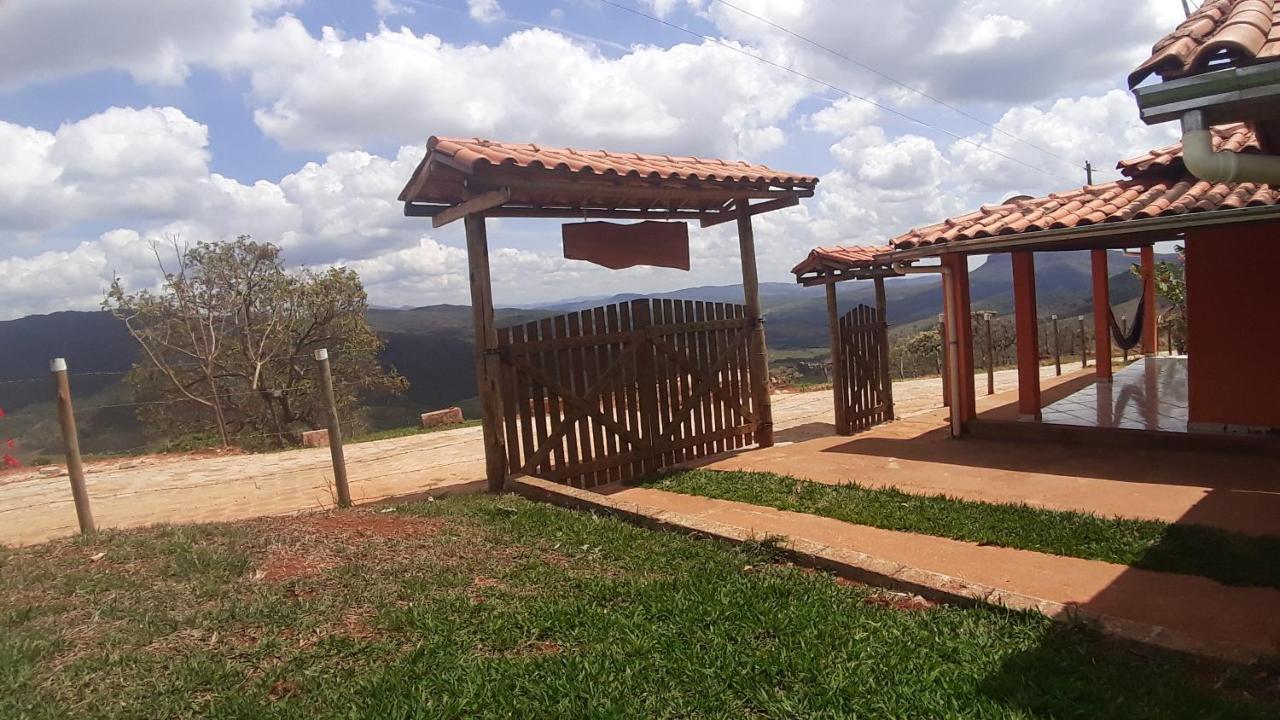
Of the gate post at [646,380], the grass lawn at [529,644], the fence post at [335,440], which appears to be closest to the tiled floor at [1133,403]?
the gate post at [646,380]

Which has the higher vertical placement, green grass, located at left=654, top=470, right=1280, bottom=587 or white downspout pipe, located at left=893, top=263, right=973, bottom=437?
white downspout pipe, located at left=893, top=263, right=973, bottom=437

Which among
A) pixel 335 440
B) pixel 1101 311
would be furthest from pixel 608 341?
pixel 1101 311

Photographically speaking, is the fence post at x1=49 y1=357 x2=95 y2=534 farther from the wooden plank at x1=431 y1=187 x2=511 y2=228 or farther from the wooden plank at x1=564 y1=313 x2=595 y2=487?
the wooden plank at x1=564 y1=313 x2=595 y2=487

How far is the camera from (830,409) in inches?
525

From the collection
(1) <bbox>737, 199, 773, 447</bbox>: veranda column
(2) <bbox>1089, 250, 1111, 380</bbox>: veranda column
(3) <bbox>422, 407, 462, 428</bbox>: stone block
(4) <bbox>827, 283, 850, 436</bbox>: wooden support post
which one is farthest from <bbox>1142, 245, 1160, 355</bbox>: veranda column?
(3) <bbox>422, 407, 462, 428</bbox>: stone block

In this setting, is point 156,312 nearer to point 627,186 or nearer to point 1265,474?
point 627,186

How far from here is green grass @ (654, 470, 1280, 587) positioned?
4273 millimetres

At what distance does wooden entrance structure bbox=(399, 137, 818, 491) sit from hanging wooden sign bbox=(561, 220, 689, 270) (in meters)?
0.18

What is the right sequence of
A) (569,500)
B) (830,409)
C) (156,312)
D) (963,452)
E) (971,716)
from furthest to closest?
(156,312) → (830,409) → (963,452) → (569,500) → (971,716)

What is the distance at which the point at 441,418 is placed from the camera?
16.3 m

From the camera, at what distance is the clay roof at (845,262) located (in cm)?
959

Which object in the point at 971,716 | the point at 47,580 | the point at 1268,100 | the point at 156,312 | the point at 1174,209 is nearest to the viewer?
the point at 971,716

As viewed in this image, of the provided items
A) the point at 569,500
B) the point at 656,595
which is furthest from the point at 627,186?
the point at 656,595

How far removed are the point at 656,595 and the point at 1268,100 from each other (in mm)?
3270
